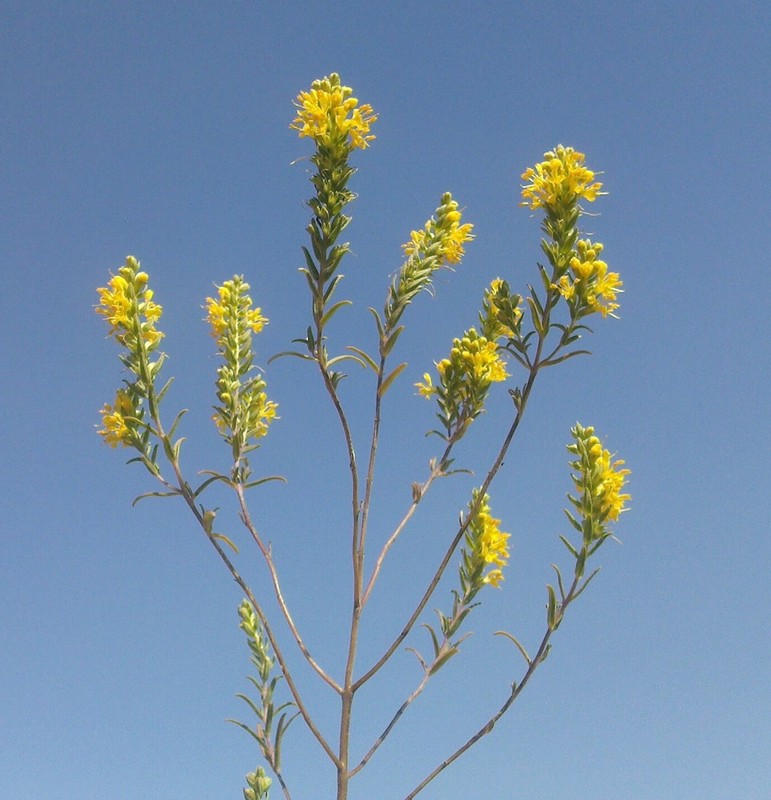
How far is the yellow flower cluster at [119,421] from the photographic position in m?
3.96

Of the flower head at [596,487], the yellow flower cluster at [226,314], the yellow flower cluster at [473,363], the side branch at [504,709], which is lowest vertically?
the side branch at [504,709]

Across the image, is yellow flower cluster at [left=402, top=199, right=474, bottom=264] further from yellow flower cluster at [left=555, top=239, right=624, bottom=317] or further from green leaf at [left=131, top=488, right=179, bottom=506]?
green leaf at [left=131, top=488, right=179, bottom=506]

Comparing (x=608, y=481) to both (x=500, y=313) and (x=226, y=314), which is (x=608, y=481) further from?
(x=226, y=314)

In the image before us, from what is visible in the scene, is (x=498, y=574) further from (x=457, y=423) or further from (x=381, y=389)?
(x=381, y=389)

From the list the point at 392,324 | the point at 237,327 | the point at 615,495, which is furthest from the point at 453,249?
the point at 615,495

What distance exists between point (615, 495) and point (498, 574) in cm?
77

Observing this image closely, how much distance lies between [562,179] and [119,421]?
2.68 meters

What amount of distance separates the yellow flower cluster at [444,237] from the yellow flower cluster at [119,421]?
1.74 metres

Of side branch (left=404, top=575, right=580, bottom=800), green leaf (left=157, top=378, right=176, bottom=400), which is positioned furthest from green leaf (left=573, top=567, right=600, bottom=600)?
green leaf (left=157, top=378, right=176, bottom=400)

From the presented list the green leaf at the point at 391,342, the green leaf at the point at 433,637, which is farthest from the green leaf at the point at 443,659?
the green leaf at the point at 391,342

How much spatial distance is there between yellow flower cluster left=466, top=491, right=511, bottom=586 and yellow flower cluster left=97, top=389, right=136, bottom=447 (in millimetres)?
1904

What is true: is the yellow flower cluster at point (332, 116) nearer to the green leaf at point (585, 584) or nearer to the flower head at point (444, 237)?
the flower head at point (444, 237)

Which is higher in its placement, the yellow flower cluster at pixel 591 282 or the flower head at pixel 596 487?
the yellow flower cluster at pixel 591 282

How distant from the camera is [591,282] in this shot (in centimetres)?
393
